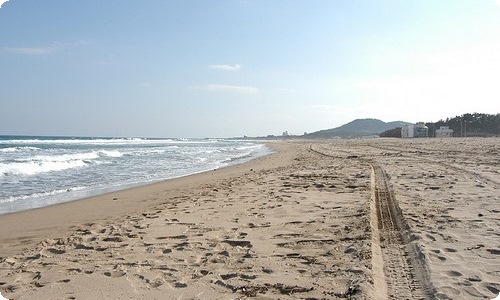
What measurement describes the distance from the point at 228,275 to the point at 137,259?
1251mm

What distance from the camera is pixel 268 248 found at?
15.2ft

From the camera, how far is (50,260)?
4.52m

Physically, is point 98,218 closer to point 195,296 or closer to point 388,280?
point 195,296

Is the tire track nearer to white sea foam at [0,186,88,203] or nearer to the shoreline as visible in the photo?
the shoreline

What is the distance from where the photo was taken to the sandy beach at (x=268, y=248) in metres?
3.47

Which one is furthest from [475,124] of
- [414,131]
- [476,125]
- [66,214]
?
[66,214]

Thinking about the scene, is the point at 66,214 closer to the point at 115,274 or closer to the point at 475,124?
the point at 115,274

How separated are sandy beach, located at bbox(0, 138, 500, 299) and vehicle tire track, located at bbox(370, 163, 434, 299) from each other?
0.02 meters

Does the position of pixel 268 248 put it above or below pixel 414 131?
below

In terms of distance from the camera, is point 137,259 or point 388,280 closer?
point 388,280

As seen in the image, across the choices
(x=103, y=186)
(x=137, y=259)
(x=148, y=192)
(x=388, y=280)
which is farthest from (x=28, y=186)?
(x=388, y=280)

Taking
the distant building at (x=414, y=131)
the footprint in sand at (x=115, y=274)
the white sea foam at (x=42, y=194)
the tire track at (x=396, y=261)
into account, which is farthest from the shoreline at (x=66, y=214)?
the distant building at (x=414, y=131)

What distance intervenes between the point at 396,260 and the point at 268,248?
1454 mm

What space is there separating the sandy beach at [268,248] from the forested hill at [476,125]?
83.9 metres
